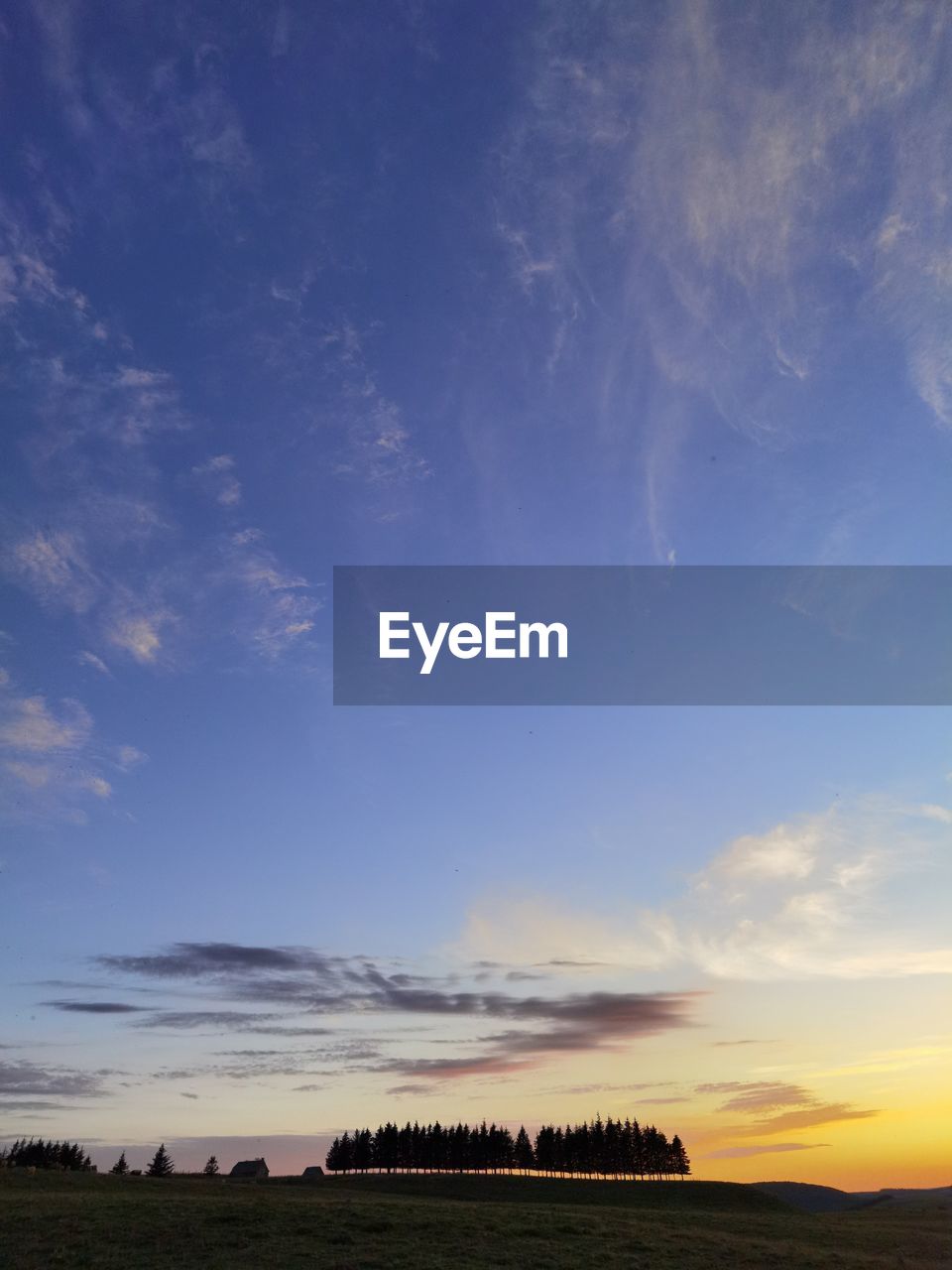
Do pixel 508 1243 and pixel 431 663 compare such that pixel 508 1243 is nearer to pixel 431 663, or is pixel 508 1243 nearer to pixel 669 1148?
pixel 431 663

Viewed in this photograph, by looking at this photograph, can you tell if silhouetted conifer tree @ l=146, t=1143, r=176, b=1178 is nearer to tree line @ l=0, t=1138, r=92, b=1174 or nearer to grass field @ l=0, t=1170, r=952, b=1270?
tree line @ l=0, t=1138, r=92, b=1174

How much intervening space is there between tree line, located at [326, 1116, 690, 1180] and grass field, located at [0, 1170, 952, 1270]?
74.1 meters

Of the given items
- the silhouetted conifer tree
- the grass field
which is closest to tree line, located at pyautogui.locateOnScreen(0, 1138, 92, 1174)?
the silhouetted conifer tree

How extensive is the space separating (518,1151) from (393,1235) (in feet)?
365

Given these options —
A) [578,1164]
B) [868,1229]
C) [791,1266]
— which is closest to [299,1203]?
[791,1266]

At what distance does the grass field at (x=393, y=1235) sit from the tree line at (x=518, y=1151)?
74.1 metres

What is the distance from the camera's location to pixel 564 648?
1665 inches

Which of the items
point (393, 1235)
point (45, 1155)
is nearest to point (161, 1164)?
point (45, 1155)

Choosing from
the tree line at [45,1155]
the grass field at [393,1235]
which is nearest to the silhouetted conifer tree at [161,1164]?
the tree line at [45,1155]

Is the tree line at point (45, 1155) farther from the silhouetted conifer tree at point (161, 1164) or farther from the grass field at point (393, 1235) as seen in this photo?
the grass field at point (393, 1235)

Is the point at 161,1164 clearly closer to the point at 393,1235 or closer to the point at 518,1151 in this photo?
the point at 518,1151

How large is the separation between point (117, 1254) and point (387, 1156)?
400ft

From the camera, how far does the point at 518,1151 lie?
138 metres

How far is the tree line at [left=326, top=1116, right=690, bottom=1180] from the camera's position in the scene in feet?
433
